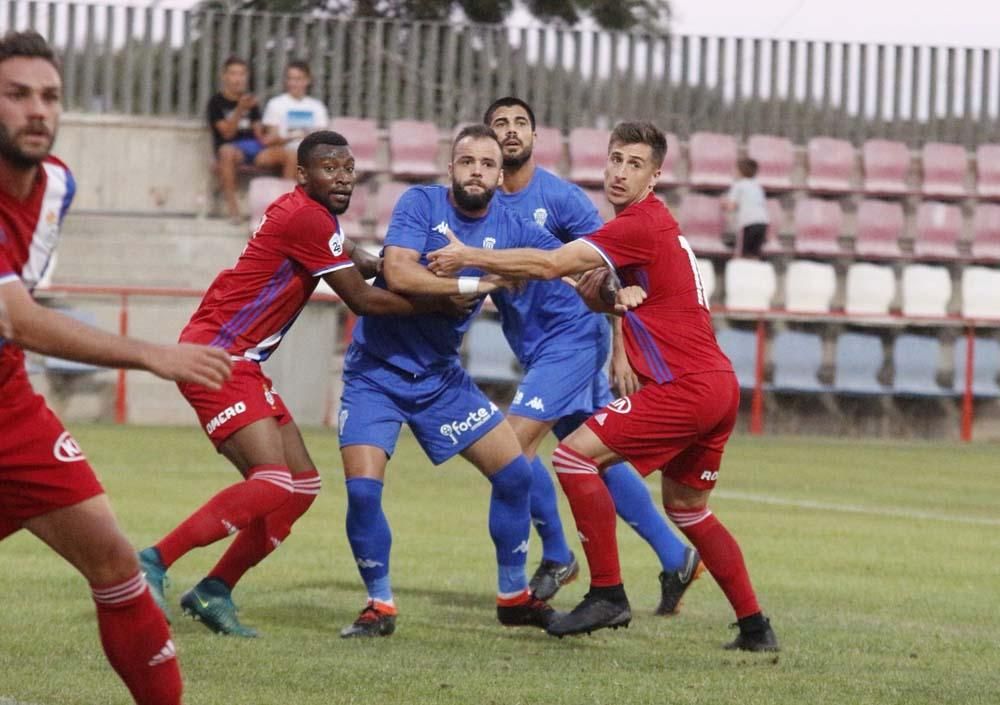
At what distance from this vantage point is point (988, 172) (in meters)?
23.8

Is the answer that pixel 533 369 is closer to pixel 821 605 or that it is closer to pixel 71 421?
pixel 821 605

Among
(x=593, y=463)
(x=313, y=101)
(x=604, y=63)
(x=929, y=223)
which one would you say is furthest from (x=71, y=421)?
(x=593, y=463)

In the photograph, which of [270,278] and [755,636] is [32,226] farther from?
[755,636]

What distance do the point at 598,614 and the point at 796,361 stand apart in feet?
47.0

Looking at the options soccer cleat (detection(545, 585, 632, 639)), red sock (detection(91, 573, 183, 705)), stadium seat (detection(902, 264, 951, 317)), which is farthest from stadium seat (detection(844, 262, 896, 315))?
red sock (detection(91, 573, 183, 705))

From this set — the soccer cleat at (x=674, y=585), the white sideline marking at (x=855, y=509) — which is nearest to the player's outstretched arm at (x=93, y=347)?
the soccer cleat at (x=674, y=585)

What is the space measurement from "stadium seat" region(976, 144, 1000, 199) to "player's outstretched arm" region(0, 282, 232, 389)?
20.3 meters

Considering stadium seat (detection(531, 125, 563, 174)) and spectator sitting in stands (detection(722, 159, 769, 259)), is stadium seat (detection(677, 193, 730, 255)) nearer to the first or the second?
spectator sitting in stands (detection(722, 159, 769, 259))

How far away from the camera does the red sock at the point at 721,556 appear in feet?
24.2

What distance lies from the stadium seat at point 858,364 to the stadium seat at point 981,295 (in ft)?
4.41

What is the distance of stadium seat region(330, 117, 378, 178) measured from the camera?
21.9m

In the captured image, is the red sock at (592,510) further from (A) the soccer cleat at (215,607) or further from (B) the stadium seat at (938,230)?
(B) the stadium seat at (938,230)

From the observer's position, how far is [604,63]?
2392 cm

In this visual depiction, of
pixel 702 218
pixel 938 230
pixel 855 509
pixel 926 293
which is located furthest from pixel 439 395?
pixel 938 230
